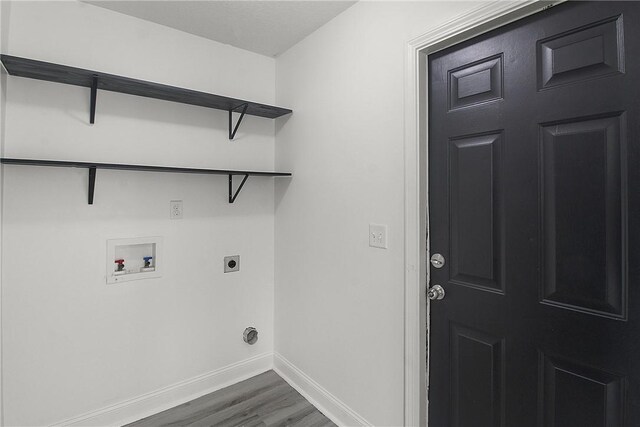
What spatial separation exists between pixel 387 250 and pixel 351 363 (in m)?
0.72

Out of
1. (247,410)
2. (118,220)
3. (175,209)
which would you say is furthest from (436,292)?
(118,220)

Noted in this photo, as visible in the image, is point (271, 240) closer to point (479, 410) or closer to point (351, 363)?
point (351, 363)

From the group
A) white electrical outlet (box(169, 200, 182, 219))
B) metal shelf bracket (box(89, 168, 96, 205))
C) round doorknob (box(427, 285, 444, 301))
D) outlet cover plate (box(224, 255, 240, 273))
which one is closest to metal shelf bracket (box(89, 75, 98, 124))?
metal shelf bracket (box(89, 168, 96, 205))

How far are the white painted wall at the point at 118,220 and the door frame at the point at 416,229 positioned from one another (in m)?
1.27

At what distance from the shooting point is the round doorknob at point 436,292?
149cm

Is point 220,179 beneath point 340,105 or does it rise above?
beneath

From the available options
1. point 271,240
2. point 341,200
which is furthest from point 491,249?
point 271,240

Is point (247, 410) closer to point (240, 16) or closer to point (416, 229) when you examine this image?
point (416, 229)

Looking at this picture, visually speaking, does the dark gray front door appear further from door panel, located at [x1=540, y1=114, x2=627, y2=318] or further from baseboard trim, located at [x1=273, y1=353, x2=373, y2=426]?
baseboard trim, located at [x1=273, y1=353, x2=373, y2=426]

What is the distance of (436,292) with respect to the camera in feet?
4.91

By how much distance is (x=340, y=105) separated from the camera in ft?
6.26

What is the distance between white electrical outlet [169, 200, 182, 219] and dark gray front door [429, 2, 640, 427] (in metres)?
1.53

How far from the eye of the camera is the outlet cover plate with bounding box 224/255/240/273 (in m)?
2.32

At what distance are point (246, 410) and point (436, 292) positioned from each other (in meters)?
1.42
